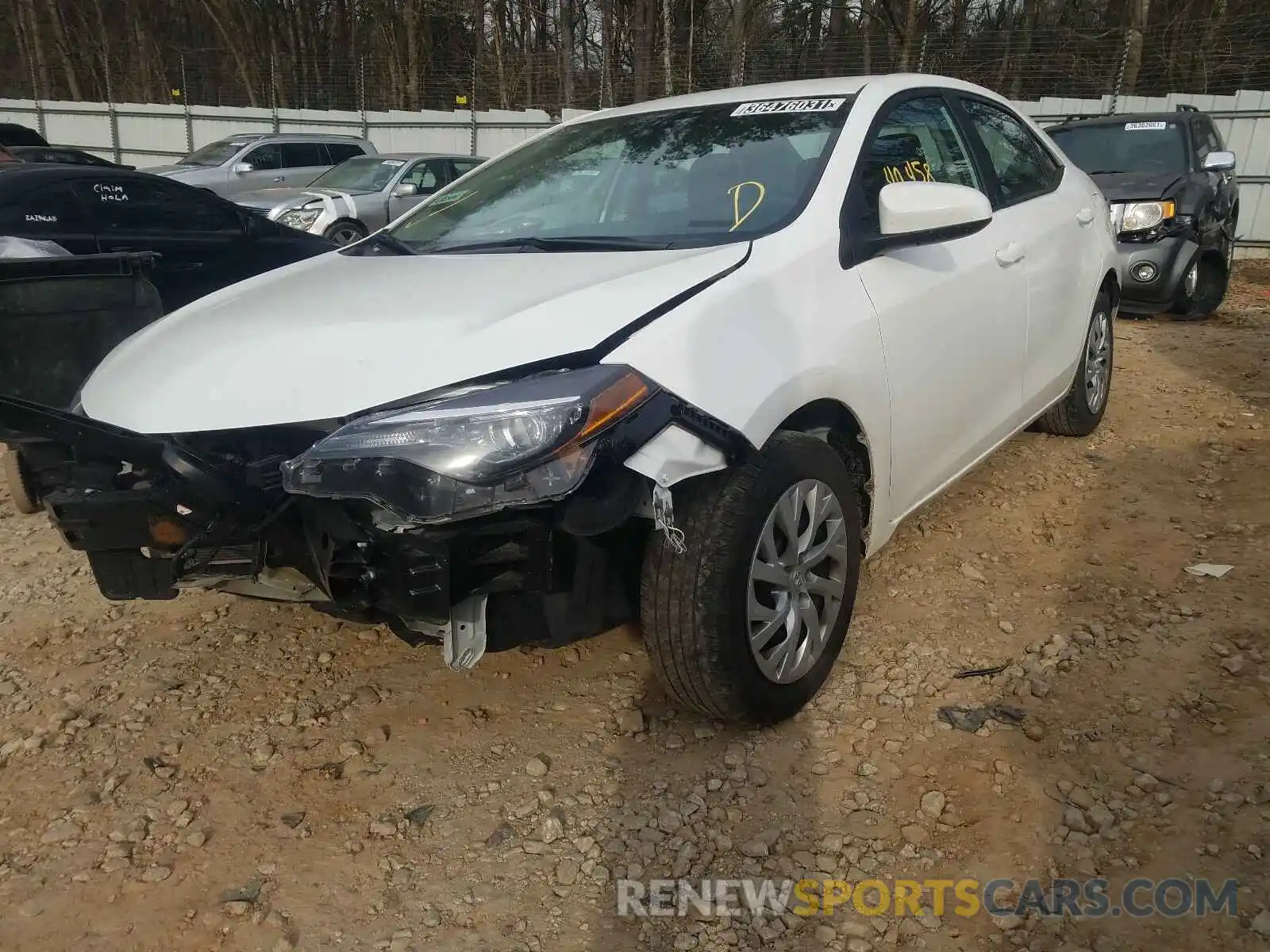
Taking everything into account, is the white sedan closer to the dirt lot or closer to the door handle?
the door handle

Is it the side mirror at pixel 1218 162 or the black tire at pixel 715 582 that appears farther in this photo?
the side mirror at pixel 1218 162

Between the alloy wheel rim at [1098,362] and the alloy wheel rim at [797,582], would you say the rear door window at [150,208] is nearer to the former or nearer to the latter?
the alloy wheel rim at [797,582]

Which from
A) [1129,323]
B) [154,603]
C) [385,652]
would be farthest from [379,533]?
[1129,323]

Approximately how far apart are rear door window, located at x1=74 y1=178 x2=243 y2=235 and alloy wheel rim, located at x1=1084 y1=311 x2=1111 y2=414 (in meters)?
4.70

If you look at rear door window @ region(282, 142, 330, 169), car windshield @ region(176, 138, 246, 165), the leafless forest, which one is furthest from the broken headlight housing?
the leafless forest

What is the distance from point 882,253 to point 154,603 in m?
2.62

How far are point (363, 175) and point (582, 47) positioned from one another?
1542 cm

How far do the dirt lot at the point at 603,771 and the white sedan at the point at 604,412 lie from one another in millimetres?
324

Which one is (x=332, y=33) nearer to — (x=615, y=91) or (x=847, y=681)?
(x=615, y=91)

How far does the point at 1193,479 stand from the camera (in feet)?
13.6

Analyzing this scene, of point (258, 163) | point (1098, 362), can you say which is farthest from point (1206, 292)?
point (258, 163)

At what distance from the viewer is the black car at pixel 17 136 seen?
16062 millimetres

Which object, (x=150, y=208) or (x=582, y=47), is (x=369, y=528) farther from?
(x=582, y=47)

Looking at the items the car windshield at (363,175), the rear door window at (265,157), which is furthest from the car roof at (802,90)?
the rear door window at (265,157)
